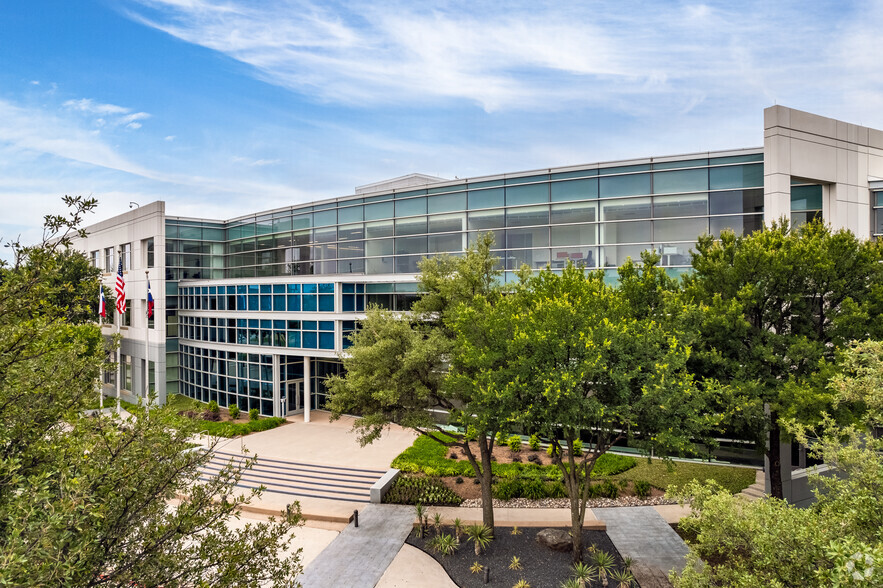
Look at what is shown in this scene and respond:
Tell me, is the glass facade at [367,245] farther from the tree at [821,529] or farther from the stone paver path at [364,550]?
the tree at [821,529]

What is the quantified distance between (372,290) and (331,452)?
9657mm

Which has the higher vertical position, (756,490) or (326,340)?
(326,340)

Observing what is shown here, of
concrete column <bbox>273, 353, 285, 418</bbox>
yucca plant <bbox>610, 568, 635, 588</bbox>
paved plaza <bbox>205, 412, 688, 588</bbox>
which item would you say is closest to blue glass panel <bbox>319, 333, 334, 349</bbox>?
concrete column <bbox>273, 353, 285, 418</bbox>

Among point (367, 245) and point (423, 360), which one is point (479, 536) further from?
point (367, 245)

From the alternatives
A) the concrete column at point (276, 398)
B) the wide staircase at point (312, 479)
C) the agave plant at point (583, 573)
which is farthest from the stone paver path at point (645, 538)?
the concrete column at point (276, 398)

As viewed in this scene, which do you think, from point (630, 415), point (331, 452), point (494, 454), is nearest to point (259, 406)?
point (331, 452)

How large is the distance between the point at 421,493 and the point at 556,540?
6.27m

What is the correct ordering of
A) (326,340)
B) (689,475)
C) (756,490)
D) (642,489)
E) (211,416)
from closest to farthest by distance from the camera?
(642,489) < (756,490) < (689,475) < (326,340) < (211,416)

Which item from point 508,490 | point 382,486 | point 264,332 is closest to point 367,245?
point 264,332

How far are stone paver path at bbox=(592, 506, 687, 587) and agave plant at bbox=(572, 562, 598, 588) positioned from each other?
4.20 feet

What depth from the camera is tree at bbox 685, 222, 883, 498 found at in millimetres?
15039

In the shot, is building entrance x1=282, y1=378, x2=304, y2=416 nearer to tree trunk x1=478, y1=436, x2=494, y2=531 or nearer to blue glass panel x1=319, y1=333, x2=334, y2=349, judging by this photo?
blue glass panel x1=319, y1=333, x2=334, y2=349

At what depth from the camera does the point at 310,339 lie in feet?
105

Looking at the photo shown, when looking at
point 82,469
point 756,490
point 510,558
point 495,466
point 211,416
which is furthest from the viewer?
point 211,416
